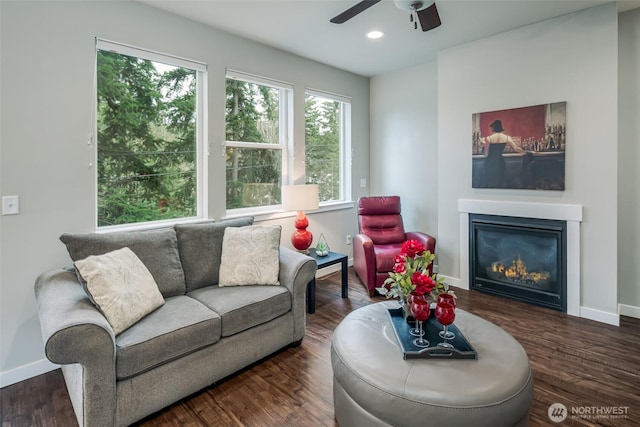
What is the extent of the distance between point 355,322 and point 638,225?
291 cm

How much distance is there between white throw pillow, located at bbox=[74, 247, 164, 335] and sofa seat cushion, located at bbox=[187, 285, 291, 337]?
1.18 feet

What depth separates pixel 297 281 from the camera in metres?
2.58

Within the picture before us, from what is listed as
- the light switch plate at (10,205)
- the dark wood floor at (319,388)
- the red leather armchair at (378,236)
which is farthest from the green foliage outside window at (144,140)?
the red leather armchair at (378,236)

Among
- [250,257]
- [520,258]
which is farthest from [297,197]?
[520,258]

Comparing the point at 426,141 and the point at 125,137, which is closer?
the point at 125,137

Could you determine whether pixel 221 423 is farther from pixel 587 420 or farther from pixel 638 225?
pixel 638 225

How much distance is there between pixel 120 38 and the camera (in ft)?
8.55

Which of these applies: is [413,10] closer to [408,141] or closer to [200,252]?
[200,252]

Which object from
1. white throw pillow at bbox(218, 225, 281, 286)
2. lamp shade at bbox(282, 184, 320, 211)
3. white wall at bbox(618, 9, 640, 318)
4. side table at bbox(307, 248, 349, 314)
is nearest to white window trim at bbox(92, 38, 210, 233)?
white throw pillow at bbox(218, 225, 281, 286)

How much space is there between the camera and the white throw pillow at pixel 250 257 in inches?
102

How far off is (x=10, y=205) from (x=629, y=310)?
507cm

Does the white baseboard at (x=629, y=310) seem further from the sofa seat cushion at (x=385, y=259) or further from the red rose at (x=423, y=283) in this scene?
the red rose at (x=423, y=283)

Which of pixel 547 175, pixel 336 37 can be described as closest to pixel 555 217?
pixel 547 175

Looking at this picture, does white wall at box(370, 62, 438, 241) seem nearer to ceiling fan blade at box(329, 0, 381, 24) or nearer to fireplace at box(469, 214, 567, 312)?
fireplace at box(469, 214, 567, 312)
